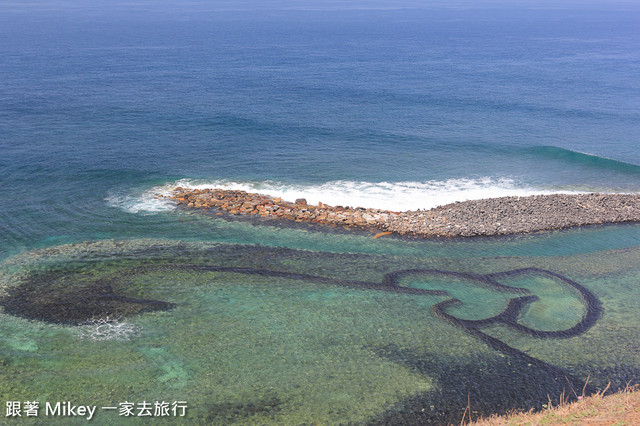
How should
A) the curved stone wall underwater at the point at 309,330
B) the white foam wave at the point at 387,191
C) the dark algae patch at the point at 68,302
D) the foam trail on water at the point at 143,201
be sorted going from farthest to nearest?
1. the white foam wave at the point at 387,191
2. the foam trail on water at the point at 143,201
3. the dark algae patch at the point at 68,302
4. the curved stone wall underwater at the point at 309,330

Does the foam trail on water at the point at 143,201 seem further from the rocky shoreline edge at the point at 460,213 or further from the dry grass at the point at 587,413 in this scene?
the dry grass at the point at 587,413

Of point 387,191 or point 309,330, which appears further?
point 387,191

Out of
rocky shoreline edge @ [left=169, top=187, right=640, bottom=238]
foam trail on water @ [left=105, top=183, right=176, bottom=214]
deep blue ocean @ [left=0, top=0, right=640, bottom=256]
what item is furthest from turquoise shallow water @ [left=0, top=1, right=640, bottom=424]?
rocky shoreline edge @ [left=169, top=187, right=640, bottom=238]

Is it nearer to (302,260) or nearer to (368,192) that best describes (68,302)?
(302,260)

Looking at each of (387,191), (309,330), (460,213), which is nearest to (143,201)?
(387,191)

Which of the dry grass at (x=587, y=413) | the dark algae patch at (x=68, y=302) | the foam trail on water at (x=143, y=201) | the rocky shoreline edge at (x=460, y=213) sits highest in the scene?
the rocky shoreline edge at (x=460, y=213)

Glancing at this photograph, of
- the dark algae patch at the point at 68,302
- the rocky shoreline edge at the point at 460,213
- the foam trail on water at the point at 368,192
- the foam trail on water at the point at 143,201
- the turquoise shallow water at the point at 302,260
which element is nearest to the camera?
the turquoise shallow water at the point at 302,260

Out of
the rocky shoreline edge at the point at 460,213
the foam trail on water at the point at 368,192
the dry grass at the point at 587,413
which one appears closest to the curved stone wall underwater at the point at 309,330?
the dry grass at the point at 587,413

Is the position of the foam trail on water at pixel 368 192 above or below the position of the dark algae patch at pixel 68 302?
above
